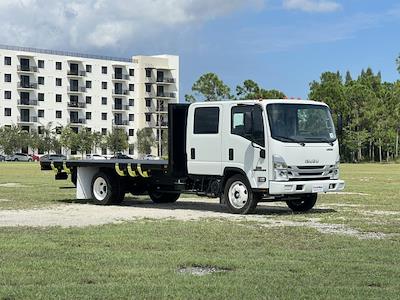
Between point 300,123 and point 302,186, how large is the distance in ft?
5.06

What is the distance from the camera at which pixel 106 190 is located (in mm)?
21141

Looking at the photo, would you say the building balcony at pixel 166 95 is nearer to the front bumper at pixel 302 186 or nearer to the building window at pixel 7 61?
the building window at pixel 7 61

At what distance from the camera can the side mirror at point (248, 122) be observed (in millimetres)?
17219

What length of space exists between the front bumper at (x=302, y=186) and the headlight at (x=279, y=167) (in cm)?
15

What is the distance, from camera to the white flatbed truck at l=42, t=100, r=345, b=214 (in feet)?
55.9

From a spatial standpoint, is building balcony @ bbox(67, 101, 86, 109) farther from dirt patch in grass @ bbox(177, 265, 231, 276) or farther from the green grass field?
dirt patch in grass @ bbox(177, 265, 231, 276)

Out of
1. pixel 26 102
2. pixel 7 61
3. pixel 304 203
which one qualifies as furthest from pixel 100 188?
pixel 26 102

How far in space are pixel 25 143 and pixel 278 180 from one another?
354 feet

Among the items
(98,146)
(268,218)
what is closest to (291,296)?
(268,218)

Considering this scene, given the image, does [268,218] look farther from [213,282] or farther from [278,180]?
[213,282]

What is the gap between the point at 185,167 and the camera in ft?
62.5

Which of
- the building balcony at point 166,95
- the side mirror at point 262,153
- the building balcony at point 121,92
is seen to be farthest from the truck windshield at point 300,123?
the building balcony at point 166,95

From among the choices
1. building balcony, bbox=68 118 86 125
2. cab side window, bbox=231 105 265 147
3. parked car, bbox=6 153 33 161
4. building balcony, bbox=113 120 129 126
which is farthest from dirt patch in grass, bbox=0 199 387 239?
building balcony, bbox=113 120 129 126

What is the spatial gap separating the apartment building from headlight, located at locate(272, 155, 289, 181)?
107336mm
